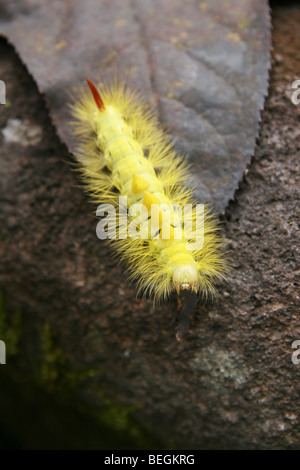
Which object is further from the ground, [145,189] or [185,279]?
→ [145,189]

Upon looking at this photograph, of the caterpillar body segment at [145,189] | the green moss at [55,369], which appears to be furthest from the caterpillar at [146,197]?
the green moss at [55,369]

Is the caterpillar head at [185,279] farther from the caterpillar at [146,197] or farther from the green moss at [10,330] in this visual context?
the green moss at [10,330]

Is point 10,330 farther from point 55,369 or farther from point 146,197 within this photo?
point 146,197

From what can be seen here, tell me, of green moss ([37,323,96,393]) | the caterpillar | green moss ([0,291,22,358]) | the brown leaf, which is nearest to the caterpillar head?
the caterpillar

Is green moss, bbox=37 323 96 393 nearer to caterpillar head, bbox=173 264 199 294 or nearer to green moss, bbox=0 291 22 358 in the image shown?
green moss, bbox=0 291 22 358

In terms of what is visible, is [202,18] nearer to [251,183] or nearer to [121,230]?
[251,183]

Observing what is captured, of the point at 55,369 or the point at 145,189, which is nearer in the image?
the point at 145,189

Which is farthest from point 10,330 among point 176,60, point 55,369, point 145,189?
point 176,60
